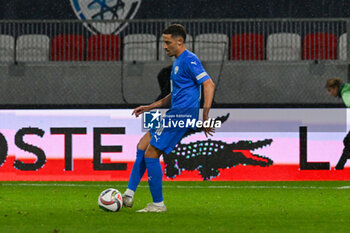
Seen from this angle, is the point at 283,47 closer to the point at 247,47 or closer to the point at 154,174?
the point at 247,47

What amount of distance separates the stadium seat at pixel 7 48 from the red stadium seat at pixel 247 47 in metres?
4.25

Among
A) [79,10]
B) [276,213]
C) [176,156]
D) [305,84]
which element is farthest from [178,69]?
[79,10]

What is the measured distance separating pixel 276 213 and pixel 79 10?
37.8 ft

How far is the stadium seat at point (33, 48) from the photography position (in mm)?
14773

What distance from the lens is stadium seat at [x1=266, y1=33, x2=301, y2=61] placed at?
47.7 ft

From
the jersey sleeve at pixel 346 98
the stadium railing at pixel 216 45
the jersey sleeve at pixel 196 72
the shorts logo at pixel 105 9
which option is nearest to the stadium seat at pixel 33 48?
the stadium railing at pixel 216 45

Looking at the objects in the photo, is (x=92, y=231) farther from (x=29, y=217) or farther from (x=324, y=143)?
(x=324, y=143)

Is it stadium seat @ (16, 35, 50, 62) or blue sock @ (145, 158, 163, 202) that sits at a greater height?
stadium seat @ (16, 35, 50, 62)

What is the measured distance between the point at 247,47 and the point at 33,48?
162 inches

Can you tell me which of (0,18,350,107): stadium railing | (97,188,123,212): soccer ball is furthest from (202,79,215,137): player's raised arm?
(0,18,350,107): stadium railing

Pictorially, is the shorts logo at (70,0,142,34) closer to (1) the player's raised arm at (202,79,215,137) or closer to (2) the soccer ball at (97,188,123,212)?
(2) the soccer ball at (97,188,123,212)

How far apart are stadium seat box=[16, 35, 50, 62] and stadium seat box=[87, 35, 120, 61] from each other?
87 cm

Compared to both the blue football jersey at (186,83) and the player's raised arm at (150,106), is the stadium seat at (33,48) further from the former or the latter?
the blue football jersey at (186,83)

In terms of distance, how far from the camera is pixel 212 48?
14.7m
